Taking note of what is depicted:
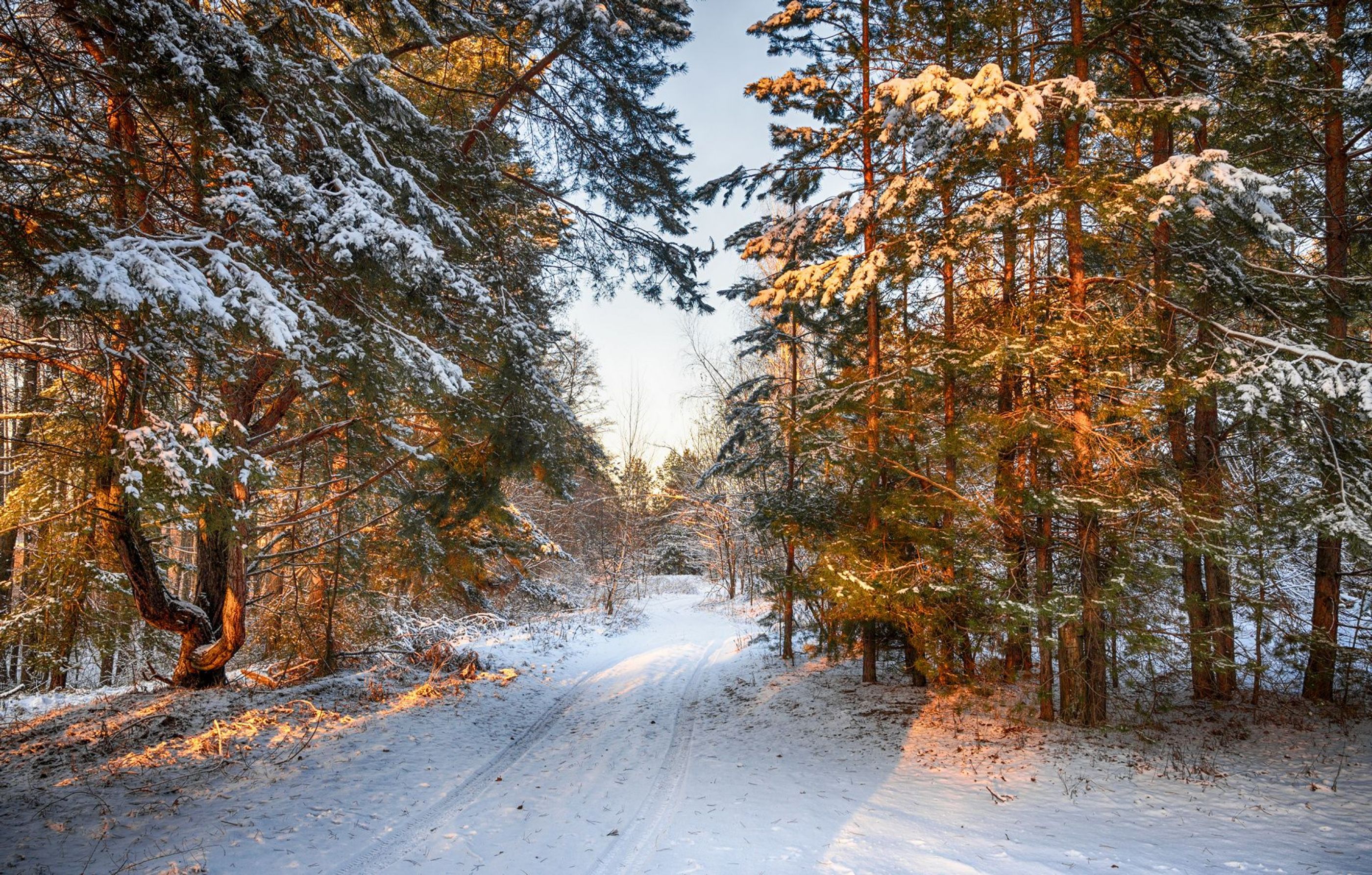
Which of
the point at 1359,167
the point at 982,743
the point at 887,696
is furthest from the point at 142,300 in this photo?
the point at 1359,167

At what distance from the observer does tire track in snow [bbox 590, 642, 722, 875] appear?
4707 millimetres

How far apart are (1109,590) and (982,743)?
2643 millimetres

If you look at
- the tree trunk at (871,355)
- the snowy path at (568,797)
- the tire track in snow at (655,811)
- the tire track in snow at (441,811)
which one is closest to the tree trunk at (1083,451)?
the tree trunk at (871,355)

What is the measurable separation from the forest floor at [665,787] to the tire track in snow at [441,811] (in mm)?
30

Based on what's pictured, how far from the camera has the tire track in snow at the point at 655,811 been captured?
471cm

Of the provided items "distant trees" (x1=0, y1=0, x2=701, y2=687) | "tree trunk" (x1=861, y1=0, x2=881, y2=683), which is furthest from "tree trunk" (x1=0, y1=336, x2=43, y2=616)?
"tree trunk" (x1=861, y1=0, x2=881, y2=683)

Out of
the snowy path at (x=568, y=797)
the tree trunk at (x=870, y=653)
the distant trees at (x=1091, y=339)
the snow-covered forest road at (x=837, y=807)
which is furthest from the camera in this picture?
the tree trunk at (x=870, y=653)

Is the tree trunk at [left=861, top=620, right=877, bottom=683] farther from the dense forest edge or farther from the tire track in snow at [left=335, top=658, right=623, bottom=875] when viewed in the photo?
the tire track in snow at [left=335, top=658, right=623, bottom=875]

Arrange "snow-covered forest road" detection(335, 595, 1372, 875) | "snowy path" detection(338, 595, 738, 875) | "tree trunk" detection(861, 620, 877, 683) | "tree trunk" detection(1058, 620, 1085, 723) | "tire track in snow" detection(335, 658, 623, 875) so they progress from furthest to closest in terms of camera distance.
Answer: "tree trunk" detection(861, 620, 877, 683), "tree trunk" detection(1058, 620, 1085, 723), "snowy path" detection(338, 595, 738, 875), "tire track in snow" detection(335, 658, 623, 875), "snow-covered forest road" detection(335, 595, 1372, 875)

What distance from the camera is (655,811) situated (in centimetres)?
578

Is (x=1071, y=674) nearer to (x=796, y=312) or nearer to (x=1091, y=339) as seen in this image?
(x=1091, y=339)

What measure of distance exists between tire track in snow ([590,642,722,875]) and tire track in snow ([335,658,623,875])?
1.77m

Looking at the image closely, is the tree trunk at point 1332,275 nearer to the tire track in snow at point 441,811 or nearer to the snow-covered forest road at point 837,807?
the snow-covered forest road at point 837,807

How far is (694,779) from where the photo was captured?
6.69m
